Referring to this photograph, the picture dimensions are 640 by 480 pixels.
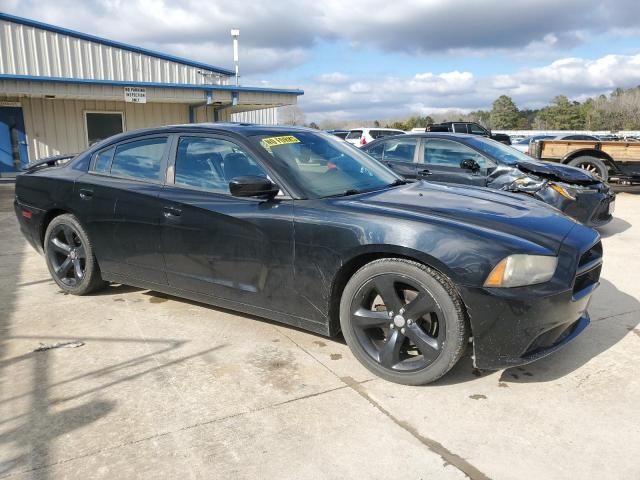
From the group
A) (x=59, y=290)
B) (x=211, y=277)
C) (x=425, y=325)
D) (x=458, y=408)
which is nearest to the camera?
(x=458, y=408)

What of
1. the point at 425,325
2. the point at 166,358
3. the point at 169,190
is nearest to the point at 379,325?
the point at 425,325

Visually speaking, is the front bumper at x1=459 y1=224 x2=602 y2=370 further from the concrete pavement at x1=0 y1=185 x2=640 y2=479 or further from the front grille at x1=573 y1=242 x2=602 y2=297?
the concrete pavement at x1=0 y1=185 x2=640 y2=479

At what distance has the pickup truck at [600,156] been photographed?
11125mm

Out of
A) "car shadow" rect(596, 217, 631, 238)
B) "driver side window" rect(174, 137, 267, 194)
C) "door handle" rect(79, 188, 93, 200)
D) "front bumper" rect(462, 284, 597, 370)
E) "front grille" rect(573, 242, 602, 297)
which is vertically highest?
"driver side window" rect(174, 137, 267, 194)

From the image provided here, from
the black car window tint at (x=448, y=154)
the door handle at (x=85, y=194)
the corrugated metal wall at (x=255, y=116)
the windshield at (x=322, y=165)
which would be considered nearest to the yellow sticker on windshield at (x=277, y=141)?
the windshield at (x=322, y=165)

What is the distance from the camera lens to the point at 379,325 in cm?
307

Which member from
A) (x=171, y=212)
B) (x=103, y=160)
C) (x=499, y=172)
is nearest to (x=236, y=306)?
(x=171, y=212)

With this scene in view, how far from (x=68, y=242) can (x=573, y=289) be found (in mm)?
4033

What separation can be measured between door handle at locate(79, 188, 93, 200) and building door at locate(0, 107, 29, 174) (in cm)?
1344

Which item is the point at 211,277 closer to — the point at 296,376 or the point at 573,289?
the point at 296,376

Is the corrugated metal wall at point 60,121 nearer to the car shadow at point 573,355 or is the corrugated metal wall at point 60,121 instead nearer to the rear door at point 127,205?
the rear door at point 127,205

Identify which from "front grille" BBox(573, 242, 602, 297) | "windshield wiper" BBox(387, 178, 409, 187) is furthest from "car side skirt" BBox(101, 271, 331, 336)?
"front grille" BBox(573, 242, 602, 297)

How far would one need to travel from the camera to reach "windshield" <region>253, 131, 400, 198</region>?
3.51 meters

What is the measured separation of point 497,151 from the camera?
7375mm
